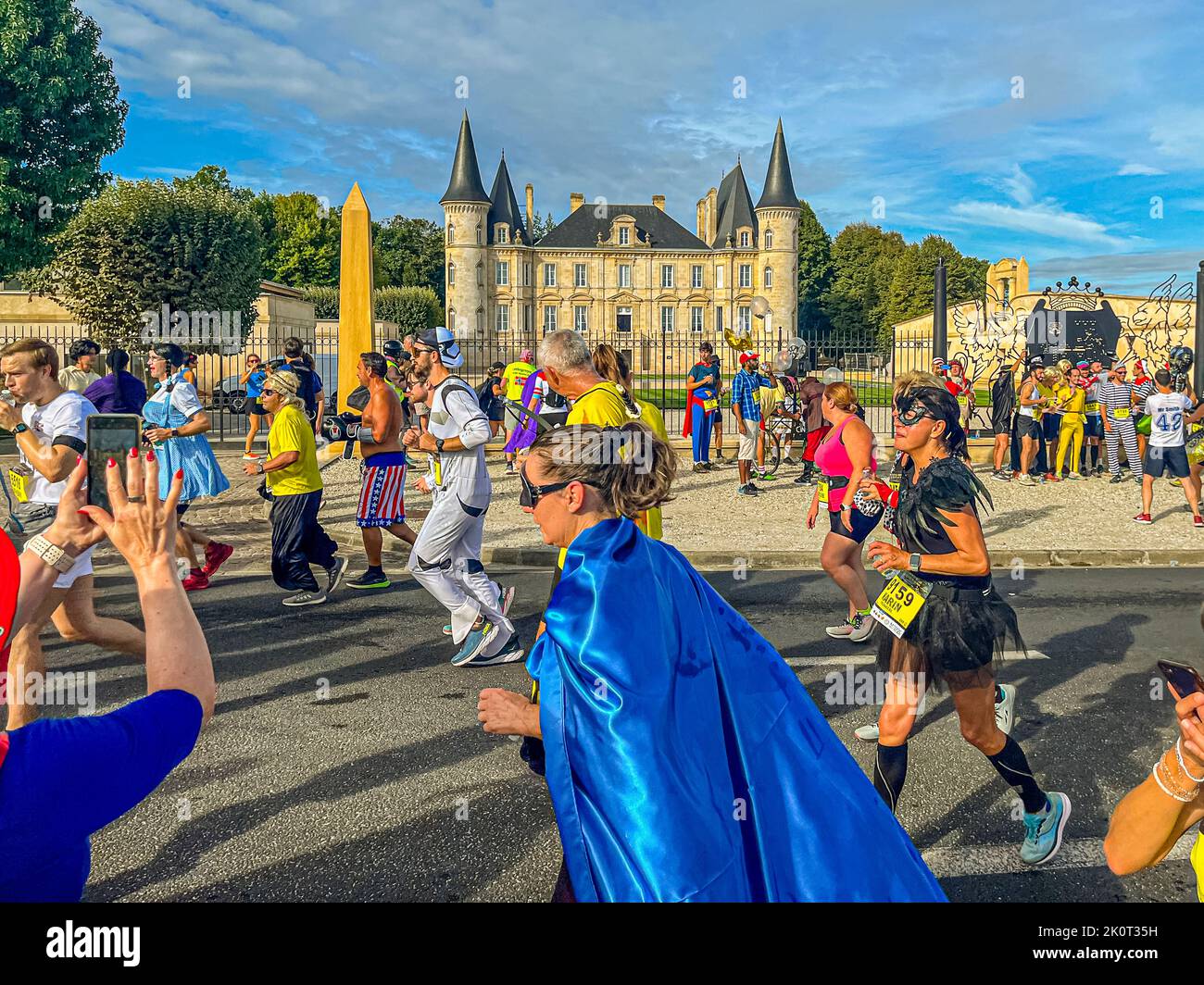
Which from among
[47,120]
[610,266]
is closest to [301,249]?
[610,266]

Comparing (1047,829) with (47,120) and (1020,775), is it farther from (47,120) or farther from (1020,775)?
(47,120)

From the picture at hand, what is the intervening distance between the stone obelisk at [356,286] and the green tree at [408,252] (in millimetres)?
74075

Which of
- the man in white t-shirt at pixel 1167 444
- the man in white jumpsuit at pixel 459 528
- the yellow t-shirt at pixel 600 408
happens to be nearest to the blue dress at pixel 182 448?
the man in white jumpsuit at pixel 459 528

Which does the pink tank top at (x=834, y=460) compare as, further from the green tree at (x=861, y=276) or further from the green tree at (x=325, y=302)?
the green tree at (x=861, y=276)

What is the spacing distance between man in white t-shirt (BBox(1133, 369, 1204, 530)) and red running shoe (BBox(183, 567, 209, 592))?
1029 centimetres

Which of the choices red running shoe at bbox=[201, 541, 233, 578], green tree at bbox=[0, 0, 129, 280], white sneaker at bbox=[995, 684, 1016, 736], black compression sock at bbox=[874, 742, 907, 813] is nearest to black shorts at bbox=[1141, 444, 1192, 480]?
white sneaker at bbox=[995, 684, 1016, 736]

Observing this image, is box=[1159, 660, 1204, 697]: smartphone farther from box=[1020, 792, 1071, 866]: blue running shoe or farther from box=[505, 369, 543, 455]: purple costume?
box=[505, 369, 543, 455]: purple costume

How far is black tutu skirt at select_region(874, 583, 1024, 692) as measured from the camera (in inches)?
156

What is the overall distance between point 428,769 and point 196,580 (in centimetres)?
470

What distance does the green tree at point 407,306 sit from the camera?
7806 cm

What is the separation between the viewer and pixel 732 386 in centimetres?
1572

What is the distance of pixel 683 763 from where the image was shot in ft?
7.20
